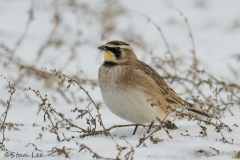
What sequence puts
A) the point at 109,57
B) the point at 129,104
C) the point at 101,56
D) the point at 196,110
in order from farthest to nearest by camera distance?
1. the point at 101,56
2. the point at 196,110
3. the point at 109,57
4. the point at 129,104

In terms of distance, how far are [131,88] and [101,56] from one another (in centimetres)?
488

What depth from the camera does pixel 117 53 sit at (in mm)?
5828

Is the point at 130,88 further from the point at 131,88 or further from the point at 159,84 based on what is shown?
the point at 159,84

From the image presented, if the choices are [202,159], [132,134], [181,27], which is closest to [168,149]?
[202,159]

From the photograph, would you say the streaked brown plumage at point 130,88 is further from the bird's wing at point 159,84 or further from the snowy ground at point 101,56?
the snowy ground at point 101,56

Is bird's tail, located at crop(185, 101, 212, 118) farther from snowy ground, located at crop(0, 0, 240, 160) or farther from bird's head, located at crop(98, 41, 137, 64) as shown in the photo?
bird's head, located at crop(98, 41, 137, 64)

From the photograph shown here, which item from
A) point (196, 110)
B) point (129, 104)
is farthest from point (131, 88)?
point (196, 110)

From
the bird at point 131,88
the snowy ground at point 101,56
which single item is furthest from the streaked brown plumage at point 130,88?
the snowy ground at point 101,56

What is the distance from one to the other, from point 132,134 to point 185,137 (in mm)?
709

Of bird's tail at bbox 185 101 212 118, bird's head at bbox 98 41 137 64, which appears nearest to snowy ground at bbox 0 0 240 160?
bird's tail at bbox 185 101 212 118

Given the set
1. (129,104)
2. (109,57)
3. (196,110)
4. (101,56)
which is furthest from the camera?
(101,56)

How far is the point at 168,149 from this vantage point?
4.60m

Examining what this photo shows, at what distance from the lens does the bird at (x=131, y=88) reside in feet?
17.8

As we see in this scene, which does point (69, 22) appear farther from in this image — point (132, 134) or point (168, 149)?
point (168, 149)
